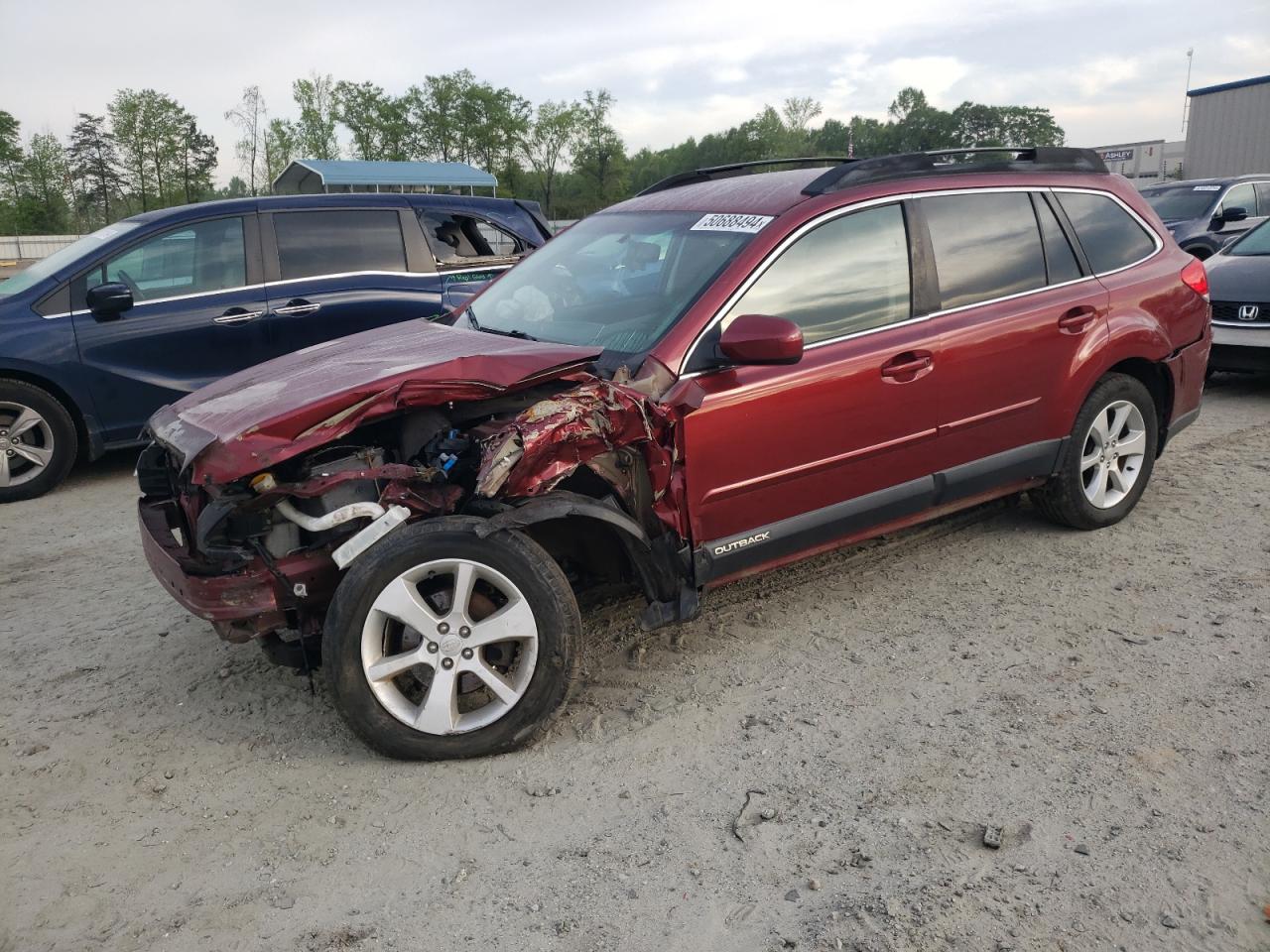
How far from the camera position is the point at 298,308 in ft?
23.1

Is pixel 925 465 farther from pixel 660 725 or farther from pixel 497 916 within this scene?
pixel 497 916

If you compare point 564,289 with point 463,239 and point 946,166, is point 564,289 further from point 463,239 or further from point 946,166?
point 463,239

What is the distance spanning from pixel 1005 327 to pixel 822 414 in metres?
1.09

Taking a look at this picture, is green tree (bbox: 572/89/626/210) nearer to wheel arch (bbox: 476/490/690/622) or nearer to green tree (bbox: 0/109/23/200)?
green tree (bbox: 0/109/23/200)

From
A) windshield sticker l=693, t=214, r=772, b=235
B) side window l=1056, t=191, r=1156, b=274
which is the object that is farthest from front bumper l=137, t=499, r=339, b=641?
side window l=1056, t=191, r=1156, b=274

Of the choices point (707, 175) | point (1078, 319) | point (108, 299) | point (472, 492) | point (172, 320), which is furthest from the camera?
point (172, 320)

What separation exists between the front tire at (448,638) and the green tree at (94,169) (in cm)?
4455

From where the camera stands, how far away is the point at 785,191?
4004 millimetres

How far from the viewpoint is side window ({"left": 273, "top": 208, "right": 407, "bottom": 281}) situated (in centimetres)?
713

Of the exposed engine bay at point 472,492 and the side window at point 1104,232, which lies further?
the side window at point 1104,232

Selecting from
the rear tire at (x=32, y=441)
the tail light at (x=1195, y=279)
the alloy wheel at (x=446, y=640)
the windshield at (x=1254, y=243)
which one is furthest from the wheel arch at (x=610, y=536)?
the windshield at (x=1254, y=243)

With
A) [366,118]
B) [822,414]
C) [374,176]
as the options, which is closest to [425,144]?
[366,118]

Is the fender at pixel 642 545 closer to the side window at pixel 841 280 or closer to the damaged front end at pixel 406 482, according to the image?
the damaged front end at pixel 406 482

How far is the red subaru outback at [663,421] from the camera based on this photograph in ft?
10.1
